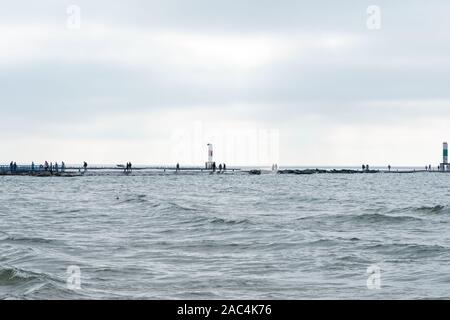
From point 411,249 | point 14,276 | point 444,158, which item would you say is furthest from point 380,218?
point 444,158

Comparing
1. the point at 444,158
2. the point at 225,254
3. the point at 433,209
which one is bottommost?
the point at 225,254

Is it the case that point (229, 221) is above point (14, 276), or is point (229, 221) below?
above

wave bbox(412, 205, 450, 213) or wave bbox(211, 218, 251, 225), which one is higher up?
wave bbox(211, 218, 251, 225)

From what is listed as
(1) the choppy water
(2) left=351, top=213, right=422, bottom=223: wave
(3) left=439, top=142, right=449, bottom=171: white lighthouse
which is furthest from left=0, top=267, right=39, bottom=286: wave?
(3) left=439, top=142, right=449, bottom=171: white lighthouse

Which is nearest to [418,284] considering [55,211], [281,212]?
[281,212]

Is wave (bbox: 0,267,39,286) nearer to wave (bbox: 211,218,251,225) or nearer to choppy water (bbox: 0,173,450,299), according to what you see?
choppy water (bbox: 0,173,450,299)

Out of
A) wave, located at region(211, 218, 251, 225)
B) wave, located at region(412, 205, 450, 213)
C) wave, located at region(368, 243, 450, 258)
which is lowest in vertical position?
wave, located at region(368, 243, 450, 258)

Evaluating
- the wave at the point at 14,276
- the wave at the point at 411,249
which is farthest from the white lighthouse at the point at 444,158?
the wave at the point at 14,276

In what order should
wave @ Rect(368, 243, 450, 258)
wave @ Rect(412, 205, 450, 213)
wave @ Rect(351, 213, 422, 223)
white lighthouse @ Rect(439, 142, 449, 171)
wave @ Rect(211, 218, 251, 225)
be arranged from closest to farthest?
wave @ Rect(368, 243, 450, 258), wave @ Rect(211, 218, 251, 225), wave @ Rect(351, 213, 422, 223), wave @ Rect(412, 205, 450, 213), white lighthouse @ Rect(439, 142, 449, 171)

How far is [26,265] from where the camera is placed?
18.0 meters

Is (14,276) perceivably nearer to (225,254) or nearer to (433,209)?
(225,254)

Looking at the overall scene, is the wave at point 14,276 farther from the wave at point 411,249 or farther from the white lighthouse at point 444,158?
the white lighthouse at point 444,158

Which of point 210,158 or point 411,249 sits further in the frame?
point 210,158

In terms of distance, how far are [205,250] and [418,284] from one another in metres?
7.73
